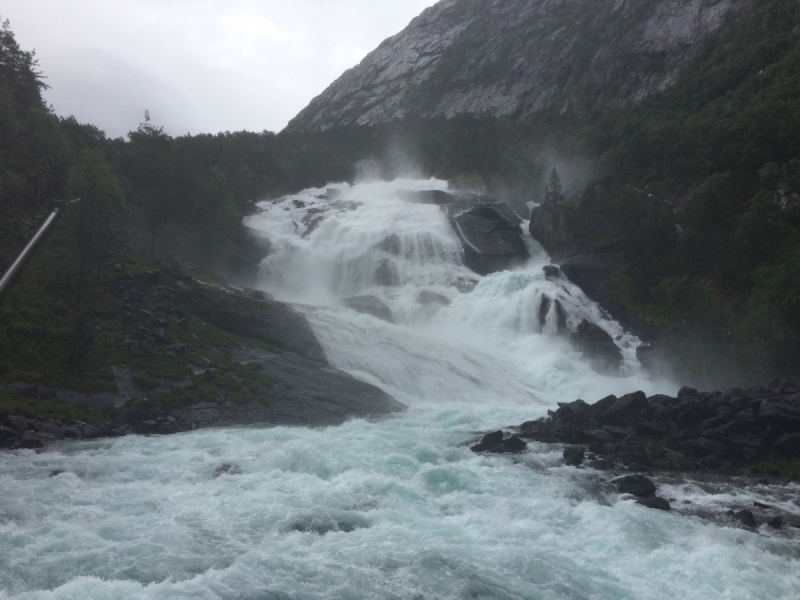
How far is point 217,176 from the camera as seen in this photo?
57844 millimetres

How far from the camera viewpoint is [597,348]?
4388 centimetres

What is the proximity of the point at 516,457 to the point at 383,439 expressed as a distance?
5.30 metres

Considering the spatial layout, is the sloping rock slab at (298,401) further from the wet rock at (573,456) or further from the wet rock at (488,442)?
the wet rock at (573,456)

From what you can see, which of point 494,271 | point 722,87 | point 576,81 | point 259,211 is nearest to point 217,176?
point 259,211

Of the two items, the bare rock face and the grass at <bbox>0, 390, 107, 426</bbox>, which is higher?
the bare rock face

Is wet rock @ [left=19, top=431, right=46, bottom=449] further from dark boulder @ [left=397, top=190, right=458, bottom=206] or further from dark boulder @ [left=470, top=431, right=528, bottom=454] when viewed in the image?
dark boulder @ [left=397, top=190, right=458, bottom=206]

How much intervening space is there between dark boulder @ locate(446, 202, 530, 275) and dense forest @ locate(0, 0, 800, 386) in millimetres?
6417

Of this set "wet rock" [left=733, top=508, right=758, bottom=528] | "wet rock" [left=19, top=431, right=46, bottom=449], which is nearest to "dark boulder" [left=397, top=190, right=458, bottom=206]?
"wet rock" [left=19, top=431, right=46, bottom=449]

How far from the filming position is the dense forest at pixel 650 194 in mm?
34812

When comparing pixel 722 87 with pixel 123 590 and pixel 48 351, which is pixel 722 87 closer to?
pixel 48 351

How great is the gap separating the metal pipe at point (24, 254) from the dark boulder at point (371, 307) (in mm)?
21817

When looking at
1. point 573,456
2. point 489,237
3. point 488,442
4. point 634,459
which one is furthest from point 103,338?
point 489,237

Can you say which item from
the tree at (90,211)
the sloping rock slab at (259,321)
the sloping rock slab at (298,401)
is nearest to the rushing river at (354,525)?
the sloping rock slab at (298,401)

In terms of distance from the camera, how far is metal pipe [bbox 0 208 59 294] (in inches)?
1200
